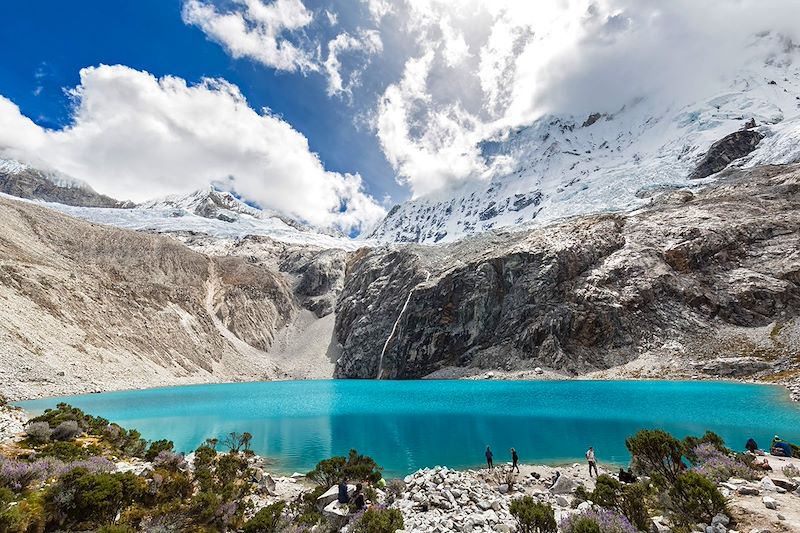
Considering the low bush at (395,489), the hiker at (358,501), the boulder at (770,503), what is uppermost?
the boulder at (770,503)

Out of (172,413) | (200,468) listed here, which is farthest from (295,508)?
(172,413)

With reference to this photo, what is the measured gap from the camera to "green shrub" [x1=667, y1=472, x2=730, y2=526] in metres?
10.8

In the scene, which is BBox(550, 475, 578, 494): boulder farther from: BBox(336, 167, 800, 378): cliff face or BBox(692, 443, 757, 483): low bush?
BBox(336, 167, 800, 378): cliff face

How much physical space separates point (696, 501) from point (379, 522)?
335 inches

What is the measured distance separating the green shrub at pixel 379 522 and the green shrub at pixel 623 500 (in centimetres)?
577

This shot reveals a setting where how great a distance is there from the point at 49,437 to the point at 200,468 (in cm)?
1144

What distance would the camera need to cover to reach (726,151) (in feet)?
528

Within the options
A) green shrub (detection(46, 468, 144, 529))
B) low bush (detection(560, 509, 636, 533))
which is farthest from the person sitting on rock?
green shrub (detection(46, 468, 144, 529))

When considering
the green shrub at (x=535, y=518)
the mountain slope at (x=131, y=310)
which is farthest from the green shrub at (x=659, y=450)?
the mountain slope at (x=131, y=310)

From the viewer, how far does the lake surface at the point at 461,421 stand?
27812 millimetres

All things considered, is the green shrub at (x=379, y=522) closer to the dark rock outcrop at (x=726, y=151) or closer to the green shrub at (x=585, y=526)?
the green shrub at (x=585, y=526)

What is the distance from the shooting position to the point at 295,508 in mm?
16000

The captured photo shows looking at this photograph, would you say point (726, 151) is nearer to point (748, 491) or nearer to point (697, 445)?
point (697, 445)

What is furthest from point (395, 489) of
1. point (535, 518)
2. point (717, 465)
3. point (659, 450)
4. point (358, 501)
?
point (717, 465)
